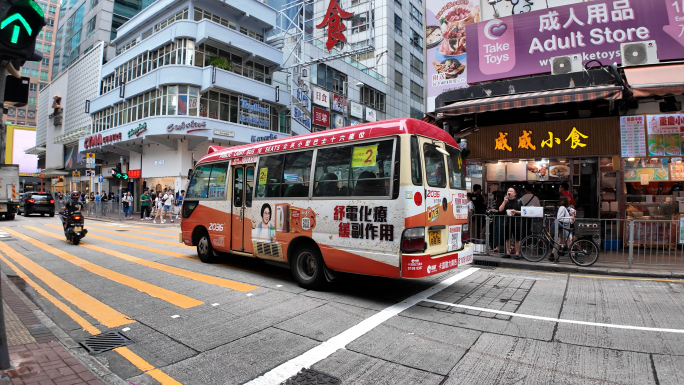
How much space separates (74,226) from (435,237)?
39.2ft

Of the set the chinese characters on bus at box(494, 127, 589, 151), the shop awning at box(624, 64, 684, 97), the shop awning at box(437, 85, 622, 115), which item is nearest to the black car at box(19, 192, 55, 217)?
the shop awning at box(437, 85, 622, 115)

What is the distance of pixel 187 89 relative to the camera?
25562 mm

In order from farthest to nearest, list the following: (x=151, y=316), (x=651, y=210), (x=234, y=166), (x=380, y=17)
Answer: (x=380, y=17) < (x=651, y=210) < (x=234, y=166) < (x=151, y=316)

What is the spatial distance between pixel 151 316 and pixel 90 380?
1.90 metres

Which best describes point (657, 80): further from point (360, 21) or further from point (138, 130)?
point (360, 21)

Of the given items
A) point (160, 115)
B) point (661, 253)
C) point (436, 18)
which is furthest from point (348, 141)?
point (160, 115)

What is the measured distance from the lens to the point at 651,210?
36.7ft

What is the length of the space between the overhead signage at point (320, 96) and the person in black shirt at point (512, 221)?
23.3 m

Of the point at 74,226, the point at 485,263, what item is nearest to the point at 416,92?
the point at 485,263

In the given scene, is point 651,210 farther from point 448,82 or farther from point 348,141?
point 348,141

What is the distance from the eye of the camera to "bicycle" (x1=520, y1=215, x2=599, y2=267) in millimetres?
8438

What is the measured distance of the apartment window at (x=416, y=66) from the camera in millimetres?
49034

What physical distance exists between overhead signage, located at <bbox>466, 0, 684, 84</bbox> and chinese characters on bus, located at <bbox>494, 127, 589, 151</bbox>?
229cm

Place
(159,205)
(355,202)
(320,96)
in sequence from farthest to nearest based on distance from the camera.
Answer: (320,96) < (159,205) < (355,202)
